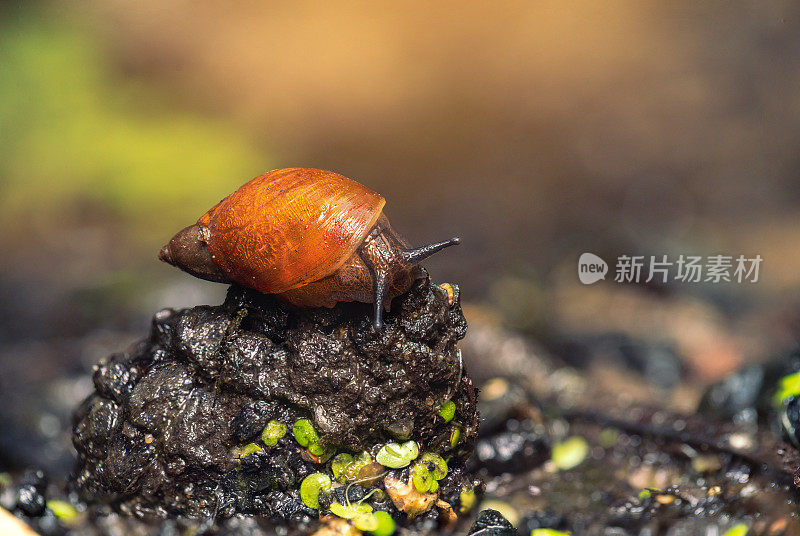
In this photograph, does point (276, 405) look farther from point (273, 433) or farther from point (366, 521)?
point (366, 521)

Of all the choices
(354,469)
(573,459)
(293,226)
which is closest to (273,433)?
(354,469)

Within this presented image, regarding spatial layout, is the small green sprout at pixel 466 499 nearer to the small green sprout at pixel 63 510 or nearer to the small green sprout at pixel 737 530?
the small green sprout at pixel 737 530

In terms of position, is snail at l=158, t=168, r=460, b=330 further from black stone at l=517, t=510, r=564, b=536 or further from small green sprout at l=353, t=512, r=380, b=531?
black stone at l=517, t=510, r=564, b=536

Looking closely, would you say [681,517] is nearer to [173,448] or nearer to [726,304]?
[173,448]

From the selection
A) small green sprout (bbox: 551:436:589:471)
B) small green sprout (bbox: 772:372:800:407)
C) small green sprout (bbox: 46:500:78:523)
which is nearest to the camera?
small green sprout (bbox: 46:500:78:523)

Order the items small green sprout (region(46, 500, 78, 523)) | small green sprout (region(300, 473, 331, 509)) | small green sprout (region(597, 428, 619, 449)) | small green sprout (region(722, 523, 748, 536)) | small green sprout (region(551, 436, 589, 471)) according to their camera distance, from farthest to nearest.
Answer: small green sprout (region(597, 428, 619, 449)) < small green sprout (region(551, 436, 589, 471)) < small green sprout (region(46, 500, 78, 523)) < small green sprout (region(300, 473, 331, 509)) < small green sprout (region(722, 523, 748, 536))

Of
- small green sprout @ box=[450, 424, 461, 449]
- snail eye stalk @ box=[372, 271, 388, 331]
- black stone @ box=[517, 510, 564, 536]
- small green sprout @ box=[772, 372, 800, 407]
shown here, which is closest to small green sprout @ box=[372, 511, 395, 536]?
small green sprout @ box=[450, 424, 461, 449]
